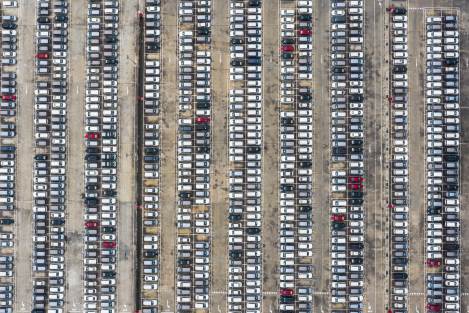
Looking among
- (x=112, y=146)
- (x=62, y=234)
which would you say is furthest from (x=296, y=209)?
(x=62, y=234)

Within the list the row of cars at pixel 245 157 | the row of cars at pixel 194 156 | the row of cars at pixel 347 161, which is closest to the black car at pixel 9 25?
the row of cars at pixel 194 156

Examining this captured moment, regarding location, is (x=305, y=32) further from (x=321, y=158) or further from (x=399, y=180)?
(x=399, y=180)

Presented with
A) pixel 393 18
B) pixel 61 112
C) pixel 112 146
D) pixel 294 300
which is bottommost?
pixel 294 300

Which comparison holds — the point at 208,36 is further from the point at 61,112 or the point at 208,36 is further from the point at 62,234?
the point at 62,234

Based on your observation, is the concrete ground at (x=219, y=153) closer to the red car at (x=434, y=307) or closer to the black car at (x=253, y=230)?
the black car at (x=253, y=230)

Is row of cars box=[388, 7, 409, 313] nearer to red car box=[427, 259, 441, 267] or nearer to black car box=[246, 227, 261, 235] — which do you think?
red car box=[427, 259, 441, 267]

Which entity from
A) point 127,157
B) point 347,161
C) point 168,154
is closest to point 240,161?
point 168,154
